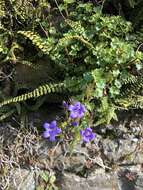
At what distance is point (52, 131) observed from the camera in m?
4.61

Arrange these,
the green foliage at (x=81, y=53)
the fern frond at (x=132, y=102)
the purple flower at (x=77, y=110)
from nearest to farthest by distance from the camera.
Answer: the purple flower at (x=77, y=110), the green foliage at (x=81, y=53), the fern frond at (x=132, y=102)

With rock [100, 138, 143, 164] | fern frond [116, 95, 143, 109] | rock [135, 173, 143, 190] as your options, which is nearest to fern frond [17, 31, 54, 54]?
fern frond [116, 95, 143, 109]

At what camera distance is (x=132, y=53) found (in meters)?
4.58

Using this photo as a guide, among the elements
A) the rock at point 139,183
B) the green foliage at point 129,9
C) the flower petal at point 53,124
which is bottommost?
the rock at point 139,183

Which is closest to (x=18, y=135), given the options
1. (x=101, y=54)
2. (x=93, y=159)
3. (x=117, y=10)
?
(x=93, y=159)

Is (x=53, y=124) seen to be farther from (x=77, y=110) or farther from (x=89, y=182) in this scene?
(x=89, y=182)

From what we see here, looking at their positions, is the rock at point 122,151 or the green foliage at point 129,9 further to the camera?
the green foliage at point 129,9

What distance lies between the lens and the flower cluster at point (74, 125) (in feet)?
14.8

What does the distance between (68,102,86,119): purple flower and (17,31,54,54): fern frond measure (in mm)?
553

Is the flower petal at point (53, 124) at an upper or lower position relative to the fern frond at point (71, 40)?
lower

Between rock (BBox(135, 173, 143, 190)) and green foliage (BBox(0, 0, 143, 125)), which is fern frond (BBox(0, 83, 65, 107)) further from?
rock (BBox(135, 173, 143, 190))

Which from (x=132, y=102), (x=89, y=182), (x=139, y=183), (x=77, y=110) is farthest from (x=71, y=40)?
(x=139, y=183)

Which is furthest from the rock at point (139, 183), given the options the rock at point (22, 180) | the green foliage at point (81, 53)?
the rock at point (22, 180)

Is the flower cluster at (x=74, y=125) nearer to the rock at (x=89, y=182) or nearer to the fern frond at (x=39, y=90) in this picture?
the fern frond at (x=39, y=90)
